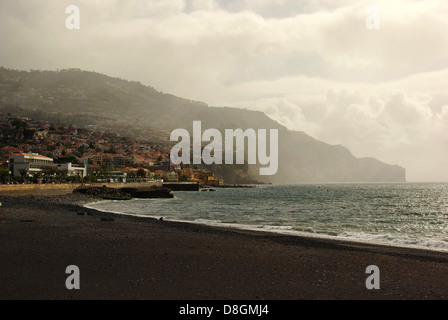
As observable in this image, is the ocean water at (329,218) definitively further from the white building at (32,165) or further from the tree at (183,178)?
the tree at (183,178)

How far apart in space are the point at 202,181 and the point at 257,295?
609 ft

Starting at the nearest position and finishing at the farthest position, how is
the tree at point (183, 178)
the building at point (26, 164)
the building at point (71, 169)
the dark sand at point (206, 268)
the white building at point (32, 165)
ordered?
the dark sand at point (206, 268) → the building at point (26, 164) → the white building at point (32, 165) → the building at point (71, 169) → the tree at point (183, 178)

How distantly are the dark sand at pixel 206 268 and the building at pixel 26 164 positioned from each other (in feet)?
345

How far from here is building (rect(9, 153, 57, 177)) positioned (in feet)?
359

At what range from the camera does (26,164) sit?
11056 cm

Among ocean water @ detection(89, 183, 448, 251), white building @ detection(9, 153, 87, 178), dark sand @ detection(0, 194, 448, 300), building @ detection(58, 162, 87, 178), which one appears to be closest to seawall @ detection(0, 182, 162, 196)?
ocean water @ detection(89, 183, 448, 251)

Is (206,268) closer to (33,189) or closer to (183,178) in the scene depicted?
(33,189)

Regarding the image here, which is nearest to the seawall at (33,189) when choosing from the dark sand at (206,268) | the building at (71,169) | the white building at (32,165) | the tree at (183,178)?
the white building at (32,165)

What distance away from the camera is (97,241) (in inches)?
606

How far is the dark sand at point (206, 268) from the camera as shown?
8367 millimetres

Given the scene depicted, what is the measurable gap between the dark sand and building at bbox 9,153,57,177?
345 ft
